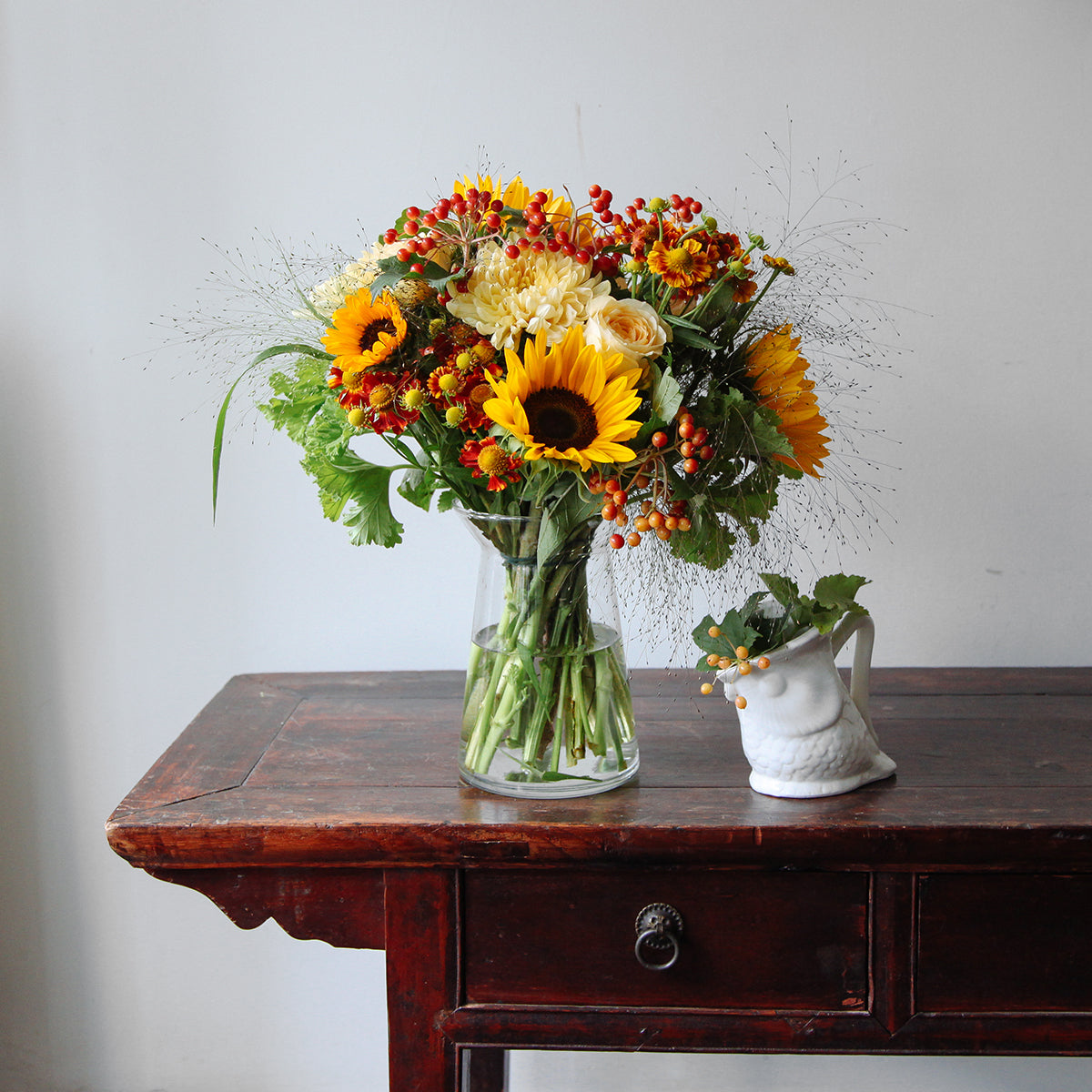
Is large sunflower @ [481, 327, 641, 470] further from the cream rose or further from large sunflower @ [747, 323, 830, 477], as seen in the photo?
large sunflower @ [747, 323, 830, 477]

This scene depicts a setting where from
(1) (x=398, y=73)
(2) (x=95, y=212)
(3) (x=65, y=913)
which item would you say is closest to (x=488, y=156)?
(1) (x=398, y=73)

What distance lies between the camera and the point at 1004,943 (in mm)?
838

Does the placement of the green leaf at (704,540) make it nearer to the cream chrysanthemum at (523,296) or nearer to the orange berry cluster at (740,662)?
the orange berry cluster at (740,662)

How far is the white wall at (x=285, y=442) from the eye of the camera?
1.23 m

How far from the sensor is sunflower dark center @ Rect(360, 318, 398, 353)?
78 cm

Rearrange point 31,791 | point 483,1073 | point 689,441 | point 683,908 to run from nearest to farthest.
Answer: point 689,441, point 683,908, point 483,1073, point 31,791

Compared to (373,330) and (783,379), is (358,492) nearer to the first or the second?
(373,330)

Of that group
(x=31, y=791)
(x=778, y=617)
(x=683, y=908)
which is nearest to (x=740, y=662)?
(x=778, y=617)

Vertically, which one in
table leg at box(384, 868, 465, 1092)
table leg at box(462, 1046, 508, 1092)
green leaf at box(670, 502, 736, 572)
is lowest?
table leg at box(462, 1046, 508, 1092)

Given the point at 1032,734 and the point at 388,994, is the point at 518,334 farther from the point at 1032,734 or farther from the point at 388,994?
the point at 1032,734

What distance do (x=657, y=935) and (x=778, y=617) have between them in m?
0.28

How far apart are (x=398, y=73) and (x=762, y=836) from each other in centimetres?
97

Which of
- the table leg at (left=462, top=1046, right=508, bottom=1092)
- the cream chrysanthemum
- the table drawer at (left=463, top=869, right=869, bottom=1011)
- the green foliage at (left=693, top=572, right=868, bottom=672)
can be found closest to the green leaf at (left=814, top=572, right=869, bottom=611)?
the green foliage at (left=693, top=572, right=868, bottom=672)

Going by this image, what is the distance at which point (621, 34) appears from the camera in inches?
48.3
